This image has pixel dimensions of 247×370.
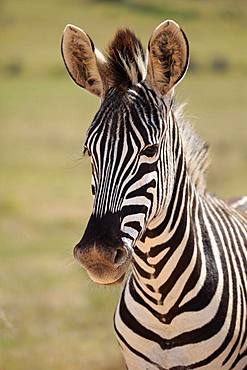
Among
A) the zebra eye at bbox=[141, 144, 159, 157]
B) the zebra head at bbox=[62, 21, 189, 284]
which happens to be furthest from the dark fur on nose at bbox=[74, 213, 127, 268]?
the zebra eye at bbox=[141, 144, 159, 157]

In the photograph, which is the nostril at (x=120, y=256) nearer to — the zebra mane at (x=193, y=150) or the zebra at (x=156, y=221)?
the zebra at (x=156, y=221)

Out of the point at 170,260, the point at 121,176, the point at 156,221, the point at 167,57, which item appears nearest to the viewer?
the point at 121,176

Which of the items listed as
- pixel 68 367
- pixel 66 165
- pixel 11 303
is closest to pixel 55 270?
pixel 11 303

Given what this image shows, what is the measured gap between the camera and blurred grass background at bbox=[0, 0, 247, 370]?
47.0 feet

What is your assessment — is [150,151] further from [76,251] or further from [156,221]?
[76,251]

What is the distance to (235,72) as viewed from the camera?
164ft

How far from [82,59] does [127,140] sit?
0.67 m

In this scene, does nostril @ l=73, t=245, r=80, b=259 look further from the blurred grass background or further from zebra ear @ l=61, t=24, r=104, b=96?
zebra ear @ l=61, t=24, r=104, b=96

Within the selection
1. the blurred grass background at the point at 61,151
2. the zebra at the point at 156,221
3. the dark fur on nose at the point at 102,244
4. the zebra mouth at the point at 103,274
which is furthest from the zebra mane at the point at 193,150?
the zebra mouth at the point at 103,274

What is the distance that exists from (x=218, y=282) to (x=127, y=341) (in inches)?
23.3

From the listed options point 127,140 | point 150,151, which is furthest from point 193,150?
point 127,140

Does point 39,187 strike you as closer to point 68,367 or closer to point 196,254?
point 68,367

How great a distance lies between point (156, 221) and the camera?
574 centimetres

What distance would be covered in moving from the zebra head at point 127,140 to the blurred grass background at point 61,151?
1.09 feet
